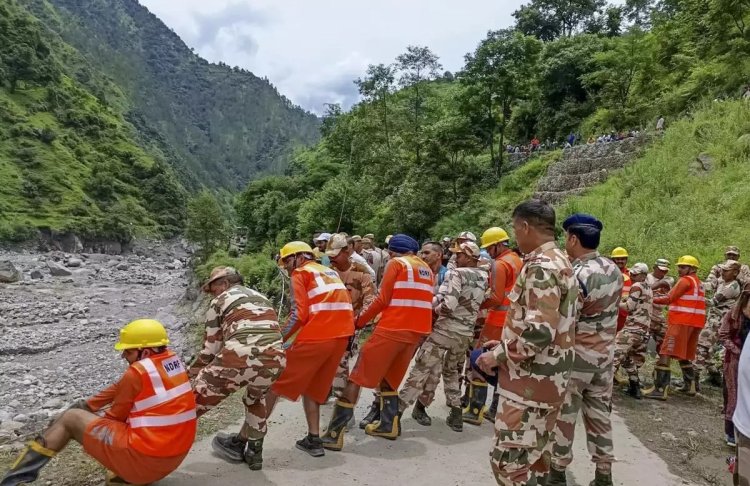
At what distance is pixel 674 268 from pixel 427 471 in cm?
999

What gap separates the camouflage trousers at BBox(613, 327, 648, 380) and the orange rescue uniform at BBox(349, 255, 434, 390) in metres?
3.66

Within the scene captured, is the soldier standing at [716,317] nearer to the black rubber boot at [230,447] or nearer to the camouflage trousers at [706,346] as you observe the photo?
the camouflage trousers at [706,346]

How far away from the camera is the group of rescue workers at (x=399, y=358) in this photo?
3.35 m

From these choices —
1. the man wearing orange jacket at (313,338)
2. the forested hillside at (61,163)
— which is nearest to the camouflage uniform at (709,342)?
the man wearing orange jacket at (313,338)

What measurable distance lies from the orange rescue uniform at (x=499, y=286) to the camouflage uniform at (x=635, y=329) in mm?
2339

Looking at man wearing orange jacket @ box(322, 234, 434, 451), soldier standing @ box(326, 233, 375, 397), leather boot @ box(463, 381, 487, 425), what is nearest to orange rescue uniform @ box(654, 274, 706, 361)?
leather boot @ box(463, 381, 487, 425)

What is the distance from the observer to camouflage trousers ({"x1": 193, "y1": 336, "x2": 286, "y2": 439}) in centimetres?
429

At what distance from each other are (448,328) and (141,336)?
314 cm

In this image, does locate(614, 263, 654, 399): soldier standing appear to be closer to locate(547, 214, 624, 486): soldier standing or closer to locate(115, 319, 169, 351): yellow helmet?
locate(547, 214, 624, 486): soldier standing

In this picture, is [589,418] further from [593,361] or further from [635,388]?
[635,388]

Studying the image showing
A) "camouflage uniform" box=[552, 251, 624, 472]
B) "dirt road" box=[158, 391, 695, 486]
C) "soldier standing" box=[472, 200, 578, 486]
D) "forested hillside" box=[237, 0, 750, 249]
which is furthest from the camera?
"forested hillside" box=[237, 0, 750, 249]

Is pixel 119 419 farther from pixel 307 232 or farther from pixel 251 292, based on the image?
pixel 307 232

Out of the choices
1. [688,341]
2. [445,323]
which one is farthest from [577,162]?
[445,323]

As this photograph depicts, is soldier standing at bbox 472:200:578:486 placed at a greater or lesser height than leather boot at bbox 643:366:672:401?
greater
